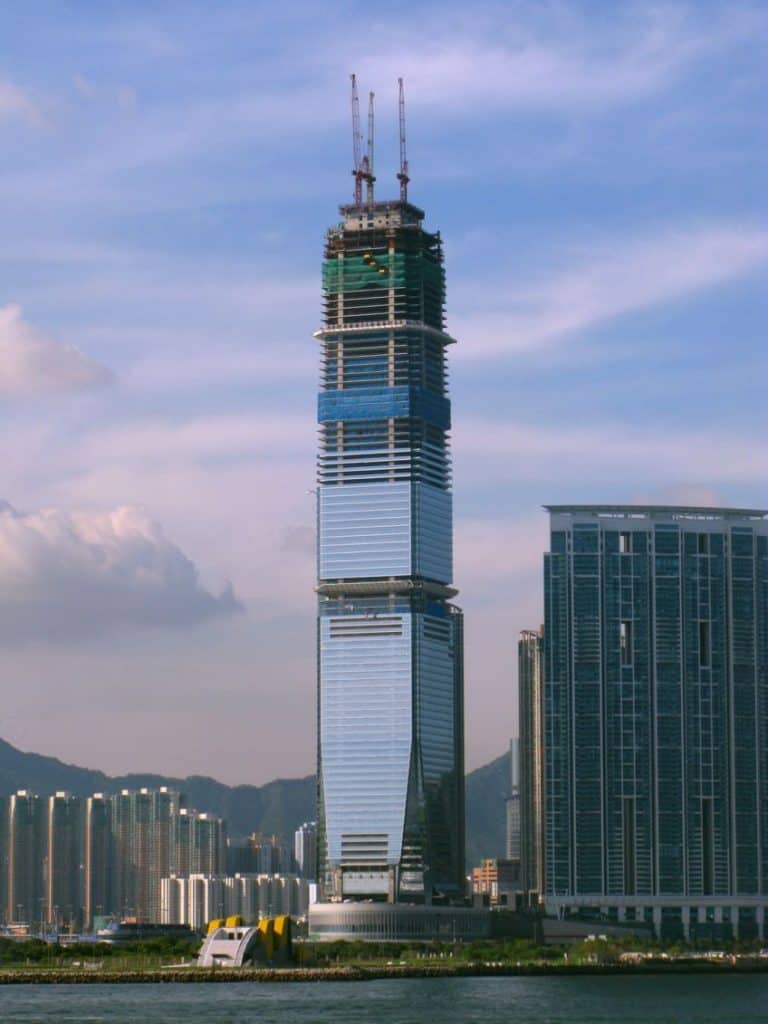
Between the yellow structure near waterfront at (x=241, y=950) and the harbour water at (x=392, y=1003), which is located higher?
the yellow structure near waterfront at (x=241, y=950)

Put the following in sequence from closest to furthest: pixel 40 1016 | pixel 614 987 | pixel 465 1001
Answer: pixel 40 1016, pixel 465 1001, pixel 614 987

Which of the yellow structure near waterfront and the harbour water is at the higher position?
the yellow structure near waterfront

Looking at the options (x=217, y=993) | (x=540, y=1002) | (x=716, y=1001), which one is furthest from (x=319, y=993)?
(x=716, y=1001)

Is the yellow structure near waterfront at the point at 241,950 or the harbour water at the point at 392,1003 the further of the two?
the yellow structure near waterfront at the point at 241,950

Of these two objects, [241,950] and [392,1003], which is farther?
[241,950]

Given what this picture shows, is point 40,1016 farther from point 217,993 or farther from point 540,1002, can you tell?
point 540,1002

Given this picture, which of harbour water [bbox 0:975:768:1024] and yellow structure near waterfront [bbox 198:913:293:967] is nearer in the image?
harbour water [bbox 0:975:768:1024]

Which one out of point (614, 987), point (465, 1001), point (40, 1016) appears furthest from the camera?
point (614, 987)

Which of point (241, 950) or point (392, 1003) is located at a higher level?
point (241, 950)
